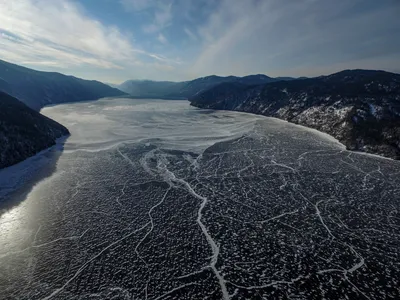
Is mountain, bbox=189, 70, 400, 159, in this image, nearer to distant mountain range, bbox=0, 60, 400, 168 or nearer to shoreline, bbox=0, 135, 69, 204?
distant mountain range, bbox=0, 60, 400, 168

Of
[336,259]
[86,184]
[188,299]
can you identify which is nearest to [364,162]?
[336,259]

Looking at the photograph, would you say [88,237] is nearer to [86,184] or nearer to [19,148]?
[86,184]

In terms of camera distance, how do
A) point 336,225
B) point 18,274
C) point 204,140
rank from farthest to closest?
point 204,140, point 336,225, point 18,274

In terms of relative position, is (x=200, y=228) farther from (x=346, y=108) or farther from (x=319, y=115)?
(x=319, y=115)

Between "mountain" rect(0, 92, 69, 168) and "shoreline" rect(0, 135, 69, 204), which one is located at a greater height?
"mountain" rect(0, 92, 69, 168)

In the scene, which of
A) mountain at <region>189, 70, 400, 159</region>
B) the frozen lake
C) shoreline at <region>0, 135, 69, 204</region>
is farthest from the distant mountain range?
the frozen lake

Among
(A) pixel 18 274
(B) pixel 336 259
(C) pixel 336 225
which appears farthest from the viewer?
(C) pixel 336 225

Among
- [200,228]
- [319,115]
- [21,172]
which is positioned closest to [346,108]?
[319,115]
